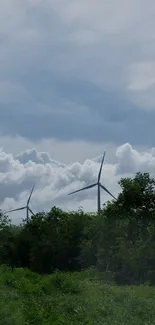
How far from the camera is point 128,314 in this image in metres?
19.5

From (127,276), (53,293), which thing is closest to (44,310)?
(53,293)

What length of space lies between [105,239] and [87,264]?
25.4 feet

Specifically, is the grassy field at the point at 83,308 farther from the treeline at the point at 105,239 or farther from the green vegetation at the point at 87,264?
the treeline at the point at 105,239

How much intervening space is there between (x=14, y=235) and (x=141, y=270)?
29.5 metres

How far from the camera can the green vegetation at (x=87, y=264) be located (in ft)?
67.1

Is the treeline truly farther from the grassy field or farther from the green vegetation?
the grassy field

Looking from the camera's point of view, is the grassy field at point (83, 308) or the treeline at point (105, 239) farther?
the treeline at point (105, 239)

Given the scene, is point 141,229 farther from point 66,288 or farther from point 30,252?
point 30,252

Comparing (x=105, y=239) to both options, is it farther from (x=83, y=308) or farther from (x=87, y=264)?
(x=83, y=308)

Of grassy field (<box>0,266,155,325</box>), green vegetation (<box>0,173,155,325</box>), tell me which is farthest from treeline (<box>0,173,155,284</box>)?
grassy field (<box>0,266,155,325</box>)

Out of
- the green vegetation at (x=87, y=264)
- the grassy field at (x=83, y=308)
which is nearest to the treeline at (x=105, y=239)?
the green vegetation at (x=87, y=264)

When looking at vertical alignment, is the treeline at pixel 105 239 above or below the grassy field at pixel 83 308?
above

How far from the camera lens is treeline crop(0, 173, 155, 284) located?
115 feet

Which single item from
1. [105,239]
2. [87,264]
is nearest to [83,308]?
[105,239]
